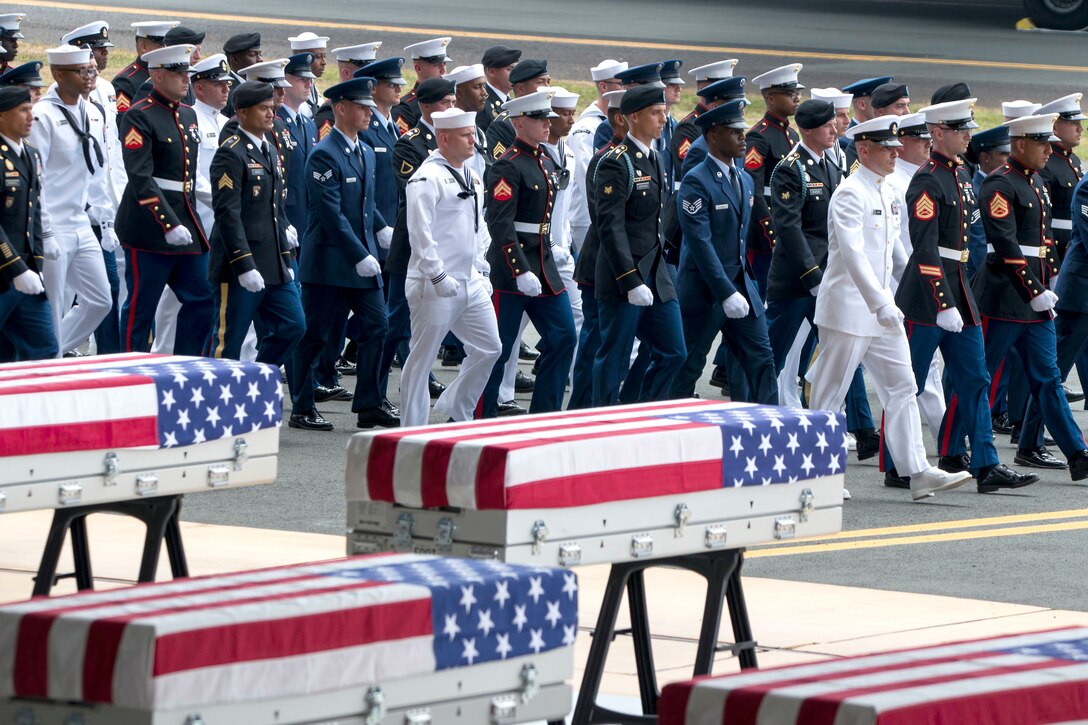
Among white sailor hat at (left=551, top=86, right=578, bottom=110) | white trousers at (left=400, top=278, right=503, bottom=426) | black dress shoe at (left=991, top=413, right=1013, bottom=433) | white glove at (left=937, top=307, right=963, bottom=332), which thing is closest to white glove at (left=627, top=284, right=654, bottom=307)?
white trousers at (left=400, top=278, right=503, bottom=426)

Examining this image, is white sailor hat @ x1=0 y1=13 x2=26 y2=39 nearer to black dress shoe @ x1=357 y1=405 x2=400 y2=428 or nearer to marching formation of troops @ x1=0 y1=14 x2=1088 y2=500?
marching formation of troops @ x1=0 y1=14 x2=1088 y2=500

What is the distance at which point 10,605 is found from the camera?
4.60 m

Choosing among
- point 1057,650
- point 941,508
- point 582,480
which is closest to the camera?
point 1057,650

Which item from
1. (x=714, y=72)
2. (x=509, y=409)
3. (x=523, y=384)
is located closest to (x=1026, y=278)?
(x=509, y=409)

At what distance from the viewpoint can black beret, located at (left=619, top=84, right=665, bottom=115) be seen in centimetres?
1115

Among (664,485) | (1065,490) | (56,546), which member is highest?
(664,485)

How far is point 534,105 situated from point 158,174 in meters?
2.16

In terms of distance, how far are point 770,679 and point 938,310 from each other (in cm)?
669

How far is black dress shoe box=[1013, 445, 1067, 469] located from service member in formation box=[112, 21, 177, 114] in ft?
18.8

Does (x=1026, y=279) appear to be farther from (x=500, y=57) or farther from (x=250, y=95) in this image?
(x=500, y=57)

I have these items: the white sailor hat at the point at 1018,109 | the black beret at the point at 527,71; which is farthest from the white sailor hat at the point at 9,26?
the white sailor hat at the point at 1018,109

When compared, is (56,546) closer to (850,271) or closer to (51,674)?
(51,674)

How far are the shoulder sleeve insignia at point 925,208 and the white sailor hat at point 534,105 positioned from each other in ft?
6.51

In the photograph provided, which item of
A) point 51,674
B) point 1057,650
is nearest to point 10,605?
point 51,674
